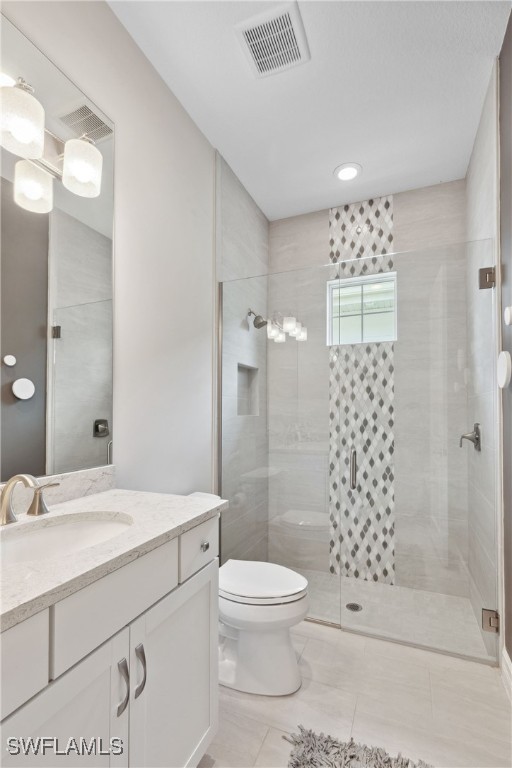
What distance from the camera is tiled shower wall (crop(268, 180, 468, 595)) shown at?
89.9 inches

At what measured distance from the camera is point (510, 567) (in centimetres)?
164

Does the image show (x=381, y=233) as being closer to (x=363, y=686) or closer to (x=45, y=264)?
(x=45, y=264)

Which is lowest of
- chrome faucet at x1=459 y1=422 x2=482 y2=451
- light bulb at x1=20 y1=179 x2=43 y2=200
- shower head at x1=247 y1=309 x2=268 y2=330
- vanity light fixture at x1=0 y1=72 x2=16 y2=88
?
chrome faucet at x1=459 y1=422 x2=482 y2=451

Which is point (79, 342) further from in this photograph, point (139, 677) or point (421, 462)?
point (421, 462)

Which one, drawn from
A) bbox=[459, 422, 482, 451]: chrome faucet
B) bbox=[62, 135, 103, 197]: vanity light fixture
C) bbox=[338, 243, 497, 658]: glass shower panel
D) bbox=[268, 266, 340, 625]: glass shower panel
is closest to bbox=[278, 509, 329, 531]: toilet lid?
bbox=[268, 266, 340, 625]: glass shower panel

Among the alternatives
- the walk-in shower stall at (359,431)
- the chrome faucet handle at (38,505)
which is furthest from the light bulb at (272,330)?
the chrome faucet handle at (38,505)

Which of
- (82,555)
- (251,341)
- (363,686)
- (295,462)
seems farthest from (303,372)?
(82,555)

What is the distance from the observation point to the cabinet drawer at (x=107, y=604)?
698 mm

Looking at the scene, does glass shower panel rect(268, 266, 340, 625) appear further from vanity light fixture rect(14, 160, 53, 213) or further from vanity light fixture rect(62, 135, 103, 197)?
vanity light fixture rect(14, 160, 53, 213)

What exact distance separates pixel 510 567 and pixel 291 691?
1.07 meters

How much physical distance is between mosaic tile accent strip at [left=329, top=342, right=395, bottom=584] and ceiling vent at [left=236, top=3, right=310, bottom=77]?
1.50 meters

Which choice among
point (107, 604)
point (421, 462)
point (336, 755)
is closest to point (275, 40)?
point (107, 604)

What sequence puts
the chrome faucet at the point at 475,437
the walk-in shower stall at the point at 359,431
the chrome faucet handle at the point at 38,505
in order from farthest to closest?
the walk-in shower stall at the point at 359,431 < the chrome faucet at the point at 475,437 < the chrome faucet handle at the point at 38,505

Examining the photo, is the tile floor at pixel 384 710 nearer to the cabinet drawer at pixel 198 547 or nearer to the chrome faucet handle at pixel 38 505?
the cabinet drawer at pixel 198 547
